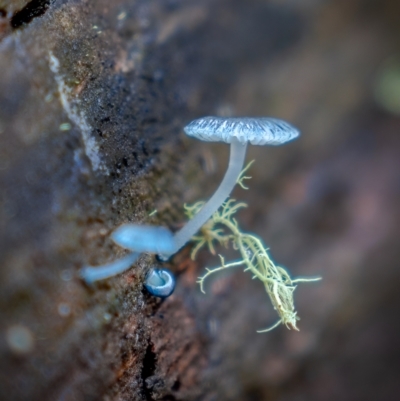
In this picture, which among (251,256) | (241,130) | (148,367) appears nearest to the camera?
(241,130)

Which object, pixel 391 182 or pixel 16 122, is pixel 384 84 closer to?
pixel 391 182

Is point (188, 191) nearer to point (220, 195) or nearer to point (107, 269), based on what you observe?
point (220, 195)

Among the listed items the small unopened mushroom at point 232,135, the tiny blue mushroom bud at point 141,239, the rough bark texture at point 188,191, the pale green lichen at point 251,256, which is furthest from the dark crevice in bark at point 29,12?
the pale green lichen at point 251,256

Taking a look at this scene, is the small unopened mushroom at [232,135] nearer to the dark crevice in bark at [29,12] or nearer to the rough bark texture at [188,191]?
the rough bark texture at [188,191]

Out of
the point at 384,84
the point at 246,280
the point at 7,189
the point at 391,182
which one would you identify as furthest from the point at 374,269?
the point at 7,189

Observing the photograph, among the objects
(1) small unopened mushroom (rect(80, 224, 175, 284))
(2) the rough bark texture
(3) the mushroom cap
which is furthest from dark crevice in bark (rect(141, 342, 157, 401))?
(3) the mushroom cap

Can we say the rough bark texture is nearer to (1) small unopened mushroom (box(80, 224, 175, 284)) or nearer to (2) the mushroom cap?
(1) small unopened mushroom (box(80, 224, 175, 284))

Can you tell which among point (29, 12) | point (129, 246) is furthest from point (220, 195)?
point (29, 12)
